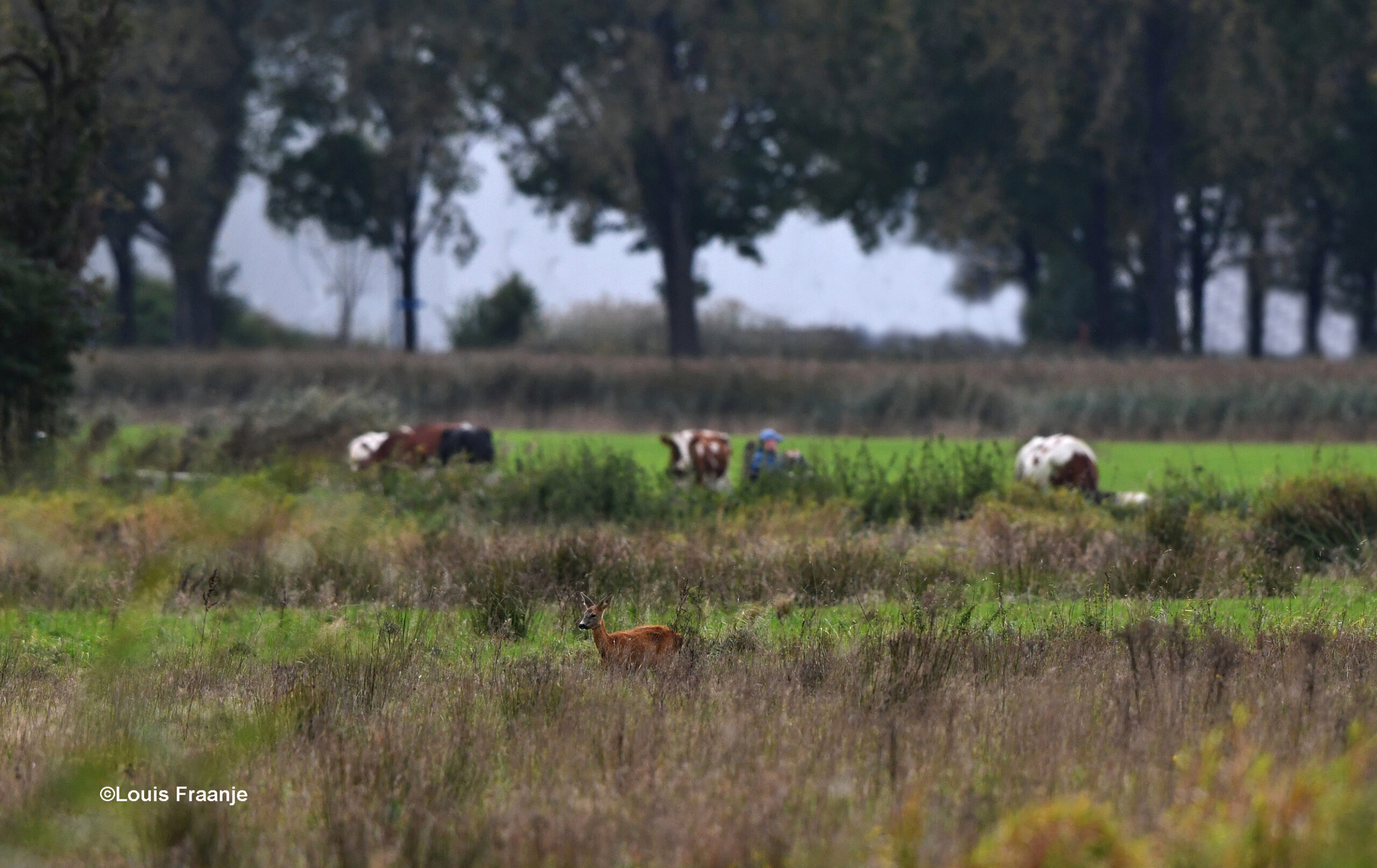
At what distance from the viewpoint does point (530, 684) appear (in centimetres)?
724

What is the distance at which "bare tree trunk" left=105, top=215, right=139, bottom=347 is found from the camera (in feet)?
171

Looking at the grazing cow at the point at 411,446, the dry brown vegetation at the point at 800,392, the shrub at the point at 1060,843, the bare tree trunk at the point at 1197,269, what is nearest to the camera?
the shrub at the point at 1060,843

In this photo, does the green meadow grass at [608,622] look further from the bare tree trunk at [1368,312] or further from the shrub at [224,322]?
the shrub at [224,322]

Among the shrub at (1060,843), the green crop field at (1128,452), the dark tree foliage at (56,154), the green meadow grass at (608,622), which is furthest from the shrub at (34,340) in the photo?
the shrub at (1060,843)

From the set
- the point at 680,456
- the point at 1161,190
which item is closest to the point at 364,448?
the point at 680,456

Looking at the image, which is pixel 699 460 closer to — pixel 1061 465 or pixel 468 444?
pixel 468 444

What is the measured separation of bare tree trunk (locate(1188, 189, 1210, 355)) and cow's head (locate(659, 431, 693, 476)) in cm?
3784

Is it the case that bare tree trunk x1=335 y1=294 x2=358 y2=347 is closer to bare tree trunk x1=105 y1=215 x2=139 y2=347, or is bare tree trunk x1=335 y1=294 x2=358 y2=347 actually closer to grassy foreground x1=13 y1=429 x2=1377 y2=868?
bare tree trunk x1=105 y1=215 x2=139 y2=347

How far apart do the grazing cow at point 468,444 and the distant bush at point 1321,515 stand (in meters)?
8.84

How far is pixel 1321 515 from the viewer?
12539mm

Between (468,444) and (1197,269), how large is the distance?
3949 cm

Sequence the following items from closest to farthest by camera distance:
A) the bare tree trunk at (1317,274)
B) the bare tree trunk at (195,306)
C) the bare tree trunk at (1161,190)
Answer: the bare tree trunk at (1161,190)
the bare tree trunk at (1317,274)
the bare tree trunk at (195,306)

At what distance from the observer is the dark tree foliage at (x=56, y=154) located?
61.7 feet

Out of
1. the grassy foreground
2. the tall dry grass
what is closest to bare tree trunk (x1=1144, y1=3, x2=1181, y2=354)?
the grassy foreground
